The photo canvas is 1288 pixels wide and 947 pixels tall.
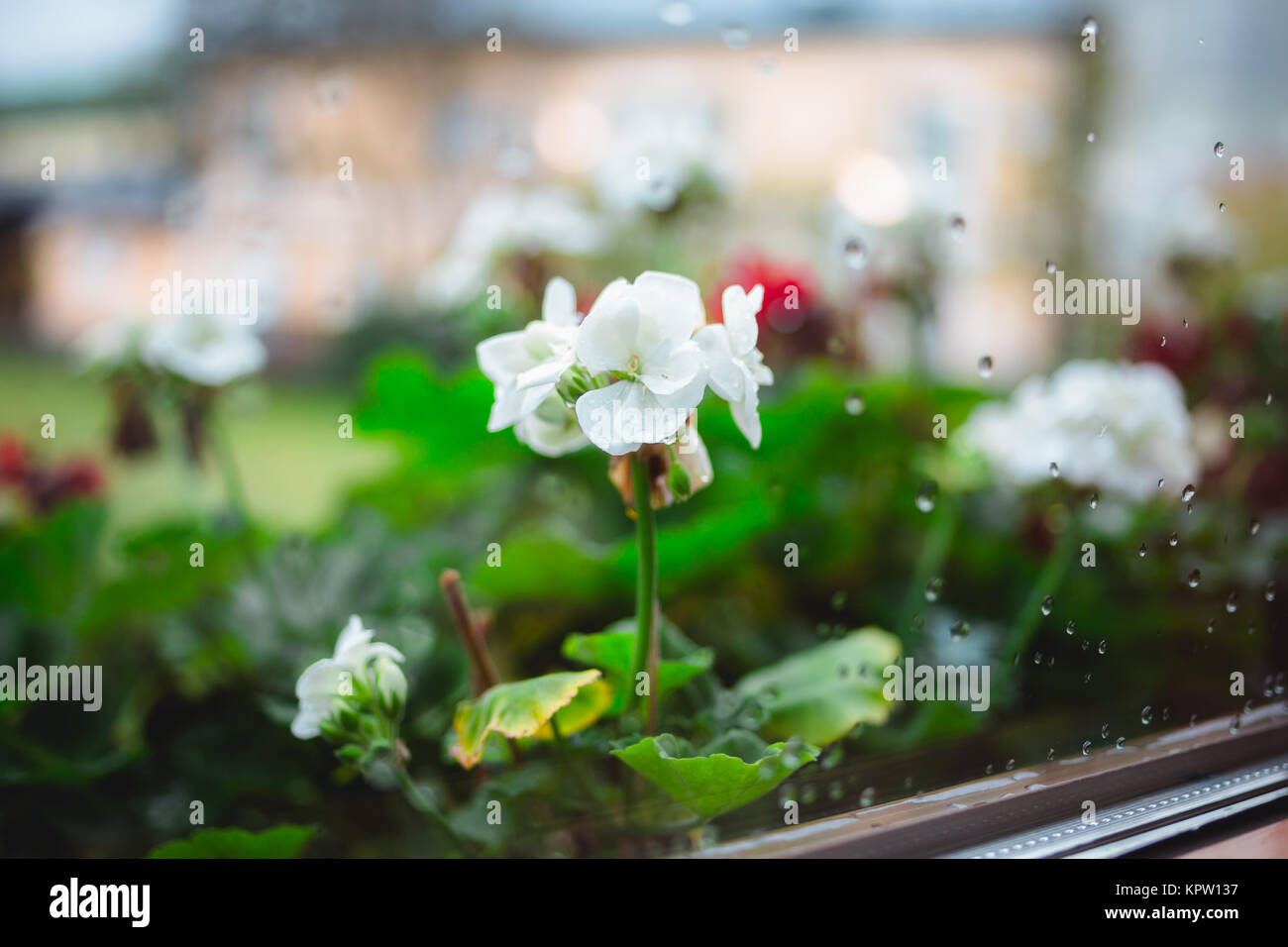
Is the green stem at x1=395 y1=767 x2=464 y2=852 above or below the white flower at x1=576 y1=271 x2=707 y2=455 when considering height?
below

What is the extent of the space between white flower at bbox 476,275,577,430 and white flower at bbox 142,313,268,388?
303mm

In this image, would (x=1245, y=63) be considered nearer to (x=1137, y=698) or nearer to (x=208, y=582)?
(x=1137, y=698)

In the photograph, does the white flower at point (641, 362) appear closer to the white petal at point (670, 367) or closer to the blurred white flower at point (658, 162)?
the white petal at point (670, 367)

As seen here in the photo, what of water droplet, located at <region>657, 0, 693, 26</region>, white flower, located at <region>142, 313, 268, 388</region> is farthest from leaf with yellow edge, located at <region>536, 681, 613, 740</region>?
water droplet, located at <region>657, 0, 693, 26</region>

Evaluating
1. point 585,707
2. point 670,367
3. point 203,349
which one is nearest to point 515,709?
point 585,707

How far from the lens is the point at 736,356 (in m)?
0.33

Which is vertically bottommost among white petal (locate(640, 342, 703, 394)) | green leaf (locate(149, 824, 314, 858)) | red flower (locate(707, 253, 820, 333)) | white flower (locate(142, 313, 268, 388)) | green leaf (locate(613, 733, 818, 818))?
green leaf (locate(149, 824, 314, 858))

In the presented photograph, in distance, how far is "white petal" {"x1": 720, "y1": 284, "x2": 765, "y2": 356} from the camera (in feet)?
1.06

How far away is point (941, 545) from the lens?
0.70 m

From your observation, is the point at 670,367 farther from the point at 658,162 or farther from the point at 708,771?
the point at 658,162

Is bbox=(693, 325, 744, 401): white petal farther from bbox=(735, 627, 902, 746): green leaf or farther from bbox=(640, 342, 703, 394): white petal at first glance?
bbox=(735, 627, 902, 746): green leaf

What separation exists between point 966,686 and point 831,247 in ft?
1.72

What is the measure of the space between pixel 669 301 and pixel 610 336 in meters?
0.03

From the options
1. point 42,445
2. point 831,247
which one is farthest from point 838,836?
point 42,445
